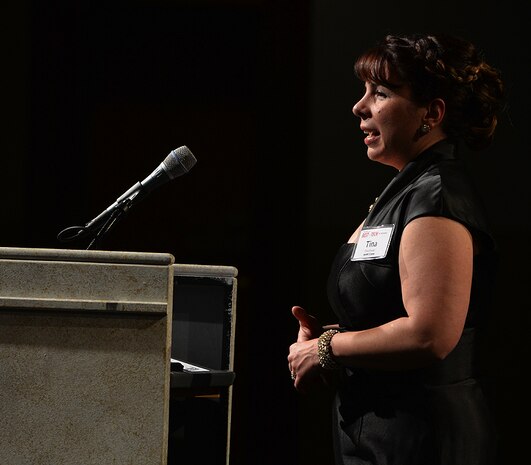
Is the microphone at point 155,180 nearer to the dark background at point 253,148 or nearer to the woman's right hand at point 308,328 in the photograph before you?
the woman's right hand at point 308,328

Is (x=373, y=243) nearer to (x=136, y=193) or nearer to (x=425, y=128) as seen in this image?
(x=425, y=128)

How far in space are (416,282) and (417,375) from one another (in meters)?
0.17

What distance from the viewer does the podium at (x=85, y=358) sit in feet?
3.62

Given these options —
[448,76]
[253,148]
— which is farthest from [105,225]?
[253,148]

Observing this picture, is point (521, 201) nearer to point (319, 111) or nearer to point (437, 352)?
point (319, 111)

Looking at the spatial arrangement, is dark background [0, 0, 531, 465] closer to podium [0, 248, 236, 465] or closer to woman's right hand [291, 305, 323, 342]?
woman's right hand [291, 305, 323, 342]

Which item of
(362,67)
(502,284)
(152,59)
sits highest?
(152,59)

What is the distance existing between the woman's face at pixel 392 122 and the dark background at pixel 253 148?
4.90 ft

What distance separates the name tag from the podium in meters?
0.32

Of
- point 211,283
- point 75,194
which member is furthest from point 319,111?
point 211,283

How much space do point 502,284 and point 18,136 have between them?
6.33 feet

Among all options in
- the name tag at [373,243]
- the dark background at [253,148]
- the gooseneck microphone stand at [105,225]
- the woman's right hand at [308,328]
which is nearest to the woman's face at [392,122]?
the name tag at [373,243]

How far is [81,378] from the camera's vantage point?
1.11 meters

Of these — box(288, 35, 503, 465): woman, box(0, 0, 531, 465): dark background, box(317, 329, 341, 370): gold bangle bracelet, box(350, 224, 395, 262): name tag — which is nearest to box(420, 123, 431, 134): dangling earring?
box(288, 35, 503, 465): woman
